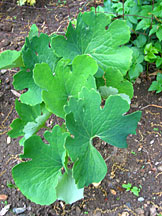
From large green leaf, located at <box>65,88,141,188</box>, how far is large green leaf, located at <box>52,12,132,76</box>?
0.43 m

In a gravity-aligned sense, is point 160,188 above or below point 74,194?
below


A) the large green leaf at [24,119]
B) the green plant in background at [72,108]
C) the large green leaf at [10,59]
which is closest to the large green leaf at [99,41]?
the green plant in background at [72,108]

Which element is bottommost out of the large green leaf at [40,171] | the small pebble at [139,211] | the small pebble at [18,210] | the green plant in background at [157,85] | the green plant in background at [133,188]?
the small pebble at [139,211]

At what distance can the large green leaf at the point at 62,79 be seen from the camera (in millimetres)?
1354

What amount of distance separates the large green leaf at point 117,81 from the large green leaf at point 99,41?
2.8 inches

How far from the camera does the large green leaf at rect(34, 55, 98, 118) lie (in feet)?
4.44

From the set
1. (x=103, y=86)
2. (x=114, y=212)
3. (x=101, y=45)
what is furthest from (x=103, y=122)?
(x=114, y=212)

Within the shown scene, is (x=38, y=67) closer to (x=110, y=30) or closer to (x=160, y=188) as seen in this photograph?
(x=110, y=30)

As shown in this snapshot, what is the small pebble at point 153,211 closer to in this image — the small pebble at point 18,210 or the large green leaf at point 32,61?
the small pebble at point 18,210

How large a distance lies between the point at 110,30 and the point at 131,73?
0.43 meters

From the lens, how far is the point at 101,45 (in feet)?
5.14

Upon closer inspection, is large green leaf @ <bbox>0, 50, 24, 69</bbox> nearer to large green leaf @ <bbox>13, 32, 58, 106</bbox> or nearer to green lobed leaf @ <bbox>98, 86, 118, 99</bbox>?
large green leaf @ <bbox>13, 32, 58, 106</bbox>

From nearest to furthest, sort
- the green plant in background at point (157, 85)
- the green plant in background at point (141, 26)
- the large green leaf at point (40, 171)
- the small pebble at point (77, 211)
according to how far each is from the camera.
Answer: the large green leaf at point (40, 171) → the small pebble at point (77, 211) → the green plant in background at point (141, 26) → the green plant in background at point (157, 85)

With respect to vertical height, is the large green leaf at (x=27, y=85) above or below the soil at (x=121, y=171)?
above
